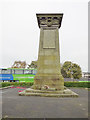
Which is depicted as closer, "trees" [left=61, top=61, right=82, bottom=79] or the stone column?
the stone column

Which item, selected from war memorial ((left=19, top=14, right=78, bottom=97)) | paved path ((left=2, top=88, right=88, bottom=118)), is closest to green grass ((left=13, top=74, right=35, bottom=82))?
war memorial ((left=19, top=14, right=78, bottom=97))

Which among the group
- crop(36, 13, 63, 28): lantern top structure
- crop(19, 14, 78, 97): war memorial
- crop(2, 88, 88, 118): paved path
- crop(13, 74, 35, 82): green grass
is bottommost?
crop(13, 74, 35, 82): green grass

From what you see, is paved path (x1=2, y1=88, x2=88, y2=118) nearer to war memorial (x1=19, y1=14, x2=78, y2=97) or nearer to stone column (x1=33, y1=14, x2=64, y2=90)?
war memorial (x1=19, y1=14, x2=78, y2=97)

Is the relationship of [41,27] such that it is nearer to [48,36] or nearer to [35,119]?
[48,36]

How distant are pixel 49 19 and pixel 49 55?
13.9ft

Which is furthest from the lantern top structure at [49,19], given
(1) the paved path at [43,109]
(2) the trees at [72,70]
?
(2) the trees at [72,70]

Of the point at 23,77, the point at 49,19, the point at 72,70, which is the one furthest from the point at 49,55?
the point at 72,70

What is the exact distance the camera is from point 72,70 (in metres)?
41.0

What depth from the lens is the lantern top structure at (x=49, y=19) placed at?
475 inches

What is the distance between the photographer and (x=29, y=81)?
2350 cm

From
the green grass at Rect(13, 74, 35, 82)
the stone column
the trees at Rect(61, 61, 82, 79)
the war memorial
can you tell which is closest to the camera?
the war memorial

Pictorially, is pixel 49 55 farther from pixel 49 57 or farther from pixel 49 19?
pixel 49 19

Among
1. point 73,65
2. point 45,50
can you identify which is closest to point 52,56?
point 45,50

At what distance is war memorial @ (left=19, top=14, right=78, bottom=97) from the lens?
10.9 meters
